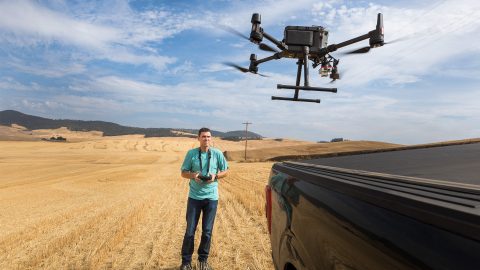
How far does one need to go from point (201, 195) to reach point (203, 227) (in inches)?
17.0

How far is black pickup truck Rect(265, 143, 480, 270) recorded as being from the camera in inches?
42.4

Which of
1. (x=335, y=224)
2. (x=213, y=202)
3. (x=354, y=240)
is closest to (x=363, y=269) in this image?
(x=354, y=240)

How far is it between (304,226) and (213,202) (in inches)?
155

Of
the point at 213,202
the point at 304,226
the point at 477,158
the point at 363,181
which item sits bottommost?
the point at 213,202

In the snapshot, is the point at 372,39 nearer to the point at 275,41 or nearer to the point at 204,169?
the point at 275,41

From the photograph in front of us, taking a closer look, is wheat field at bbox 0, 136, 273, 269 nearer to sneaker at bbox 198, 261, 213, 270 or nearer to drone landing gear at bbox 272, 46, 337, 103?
sneaker at bbox 198, 261, 213, 270

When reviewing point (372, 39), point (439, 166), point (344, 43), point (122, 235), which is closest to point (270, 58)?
point (344, 43)

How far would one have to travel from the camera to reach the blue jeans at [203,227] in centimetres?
574

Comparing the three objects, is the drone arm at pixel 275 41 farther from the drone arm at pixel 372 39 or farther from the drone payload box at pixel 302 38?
the drone arm at pixel 372 39

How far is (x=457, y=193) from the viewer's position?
4.25 feet

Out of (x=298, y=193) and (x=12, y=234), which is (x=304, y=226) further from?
(x=12, y=234)

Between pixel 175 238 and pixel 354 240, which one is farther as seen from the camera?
pixel 175 238

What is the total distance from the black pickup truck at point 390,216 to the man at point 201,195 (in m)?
3.30

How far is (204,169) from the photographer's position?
5973 mm
